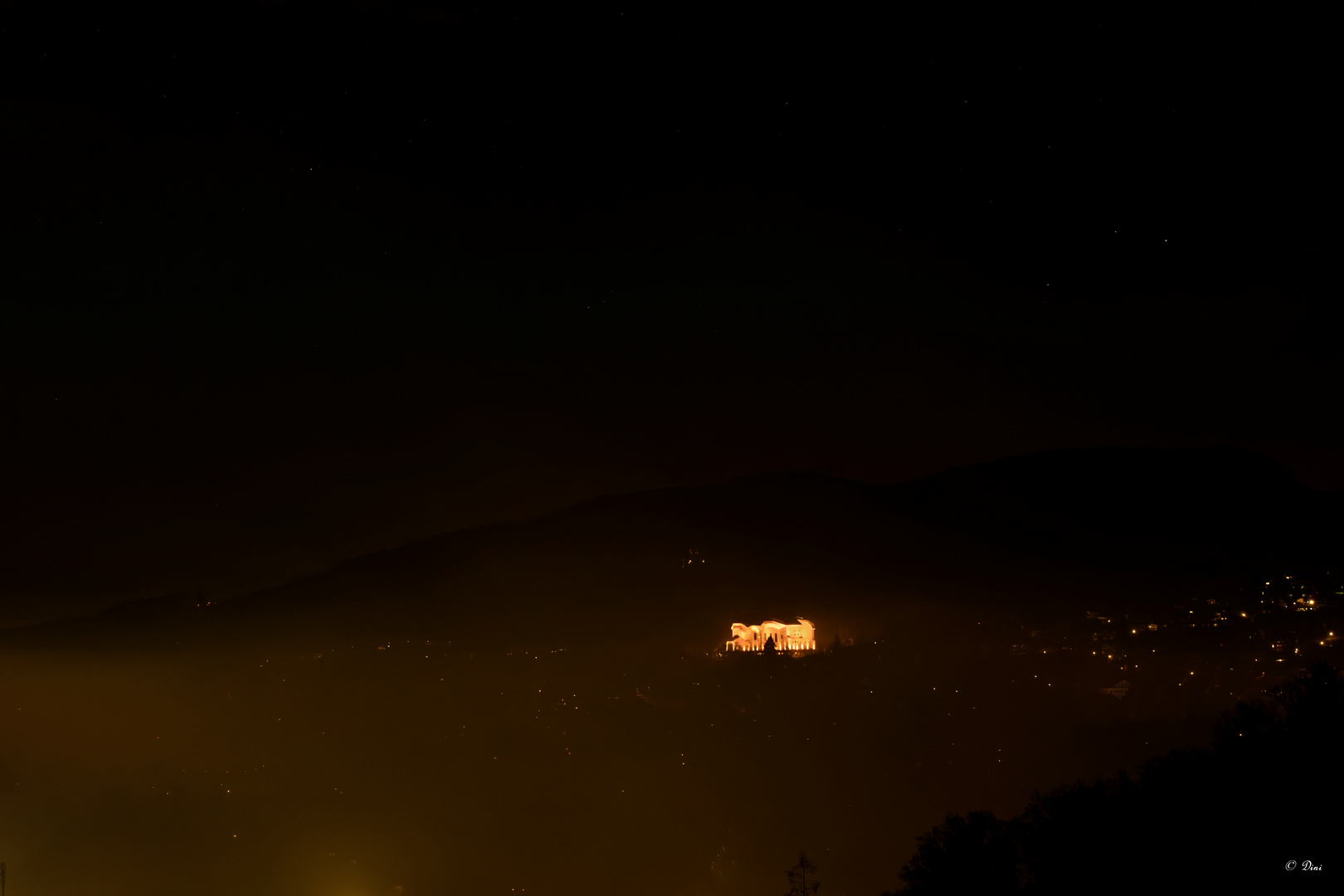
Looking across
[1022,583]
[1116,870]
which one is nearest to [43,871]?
[1116,870]

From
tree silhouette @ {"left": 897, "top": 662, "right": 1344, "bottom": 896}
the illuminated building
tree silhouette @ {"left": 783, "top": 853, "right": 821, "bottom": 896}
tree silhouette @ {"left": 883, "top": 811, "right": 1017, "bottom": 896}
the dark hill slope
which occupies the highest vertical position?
the dark hill slope

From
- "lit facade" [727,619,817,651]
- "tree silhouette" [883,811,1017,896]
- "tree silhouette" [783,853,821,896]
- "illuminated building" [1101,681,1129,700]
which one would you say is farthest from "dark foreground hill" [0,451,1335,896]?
"tree silhouette" [883,811,1017,896]

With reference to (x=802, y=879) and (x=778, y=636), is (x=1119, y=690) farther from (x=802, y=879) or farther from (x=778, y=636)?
(x=802, y=879)

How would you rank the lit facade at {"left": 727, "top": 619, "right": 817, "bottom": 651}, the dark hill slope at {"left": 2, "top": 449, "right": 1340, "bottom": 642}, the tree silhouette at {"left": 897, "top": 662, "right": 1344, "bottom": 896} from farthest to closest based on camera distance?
the dark hill slope at {"left": 2, "top": 449, "right": 1340, "bottom": 642} < the lit facade at {"left": 727, "top": 619, "right": 817, "bottom": 651} < the tree silhouette at {"left": 897, "top": 662, "right": 1344, "bottom": 896}

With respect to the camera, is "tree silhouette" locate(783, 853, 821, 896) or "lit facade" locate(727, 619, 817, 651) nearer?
"tree silhouette" locate(783, 853, 821, 896)

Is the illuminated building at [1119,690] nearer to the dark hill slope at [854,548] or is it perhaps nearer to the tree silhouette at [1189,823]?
the dark hill slope at [854,548]

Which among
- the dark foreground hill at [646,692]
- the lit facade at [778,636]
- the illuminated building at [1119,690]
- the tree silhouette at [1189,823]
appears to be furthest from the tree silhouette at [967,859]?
the lit facade at [778,636]

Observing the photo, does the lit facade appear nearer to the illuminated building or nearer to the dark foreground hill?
the dark foreground hill

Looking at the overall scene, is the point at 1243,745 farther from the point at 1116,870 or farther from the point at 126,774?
the point at 126,774
